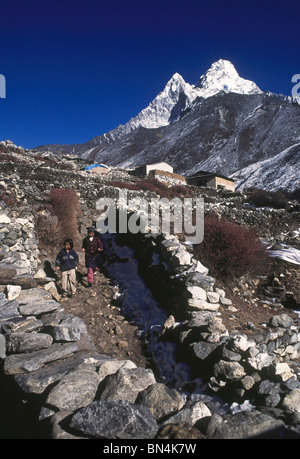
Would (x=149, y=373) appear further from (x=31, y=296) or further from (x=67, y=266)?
(x=67, y=266)

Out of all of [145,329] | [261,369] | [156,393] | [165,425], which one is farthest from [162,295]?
[165,425]

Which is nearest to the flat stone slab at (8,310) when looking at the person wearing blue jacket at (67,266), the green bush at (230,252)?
the person wearing blue jacket at (67,266)

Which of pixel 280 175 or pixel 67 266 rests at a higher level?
pixel 280 175

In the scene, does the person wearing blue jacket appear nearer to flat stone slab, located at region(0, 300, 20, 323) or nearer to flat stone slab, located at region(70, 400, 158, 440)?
flat stone slab, located at region(0, 300, 20, 323)

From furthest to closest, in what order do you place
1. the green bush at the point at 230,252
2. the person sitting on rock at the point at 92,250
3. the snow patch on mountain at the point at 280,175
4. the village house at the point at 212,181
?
1. the village house at the point at 212,181
2. the snow patch on mountain at the point at 280,175
3. the person sitting on rock at the point at 92,250
4. the green bush at the point at 230,252

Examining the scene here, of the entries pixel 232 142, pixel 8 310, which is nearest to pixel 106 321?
pixel 8 310

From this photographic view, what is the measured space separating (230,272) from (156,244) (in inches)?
95.3

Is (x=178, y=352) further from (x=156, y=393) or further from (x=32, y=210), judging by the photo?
(x=32, y=210)

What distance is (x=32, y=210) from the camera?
31.6 feet

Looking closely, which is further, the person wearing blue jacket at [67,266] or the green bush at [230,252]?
the green bush at [230,252]

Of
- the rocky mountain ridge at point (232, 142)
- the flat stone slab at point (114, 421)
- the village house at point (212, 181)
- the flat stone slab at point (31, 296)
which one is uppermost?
the rocky mountain ridge at point (232, 142)

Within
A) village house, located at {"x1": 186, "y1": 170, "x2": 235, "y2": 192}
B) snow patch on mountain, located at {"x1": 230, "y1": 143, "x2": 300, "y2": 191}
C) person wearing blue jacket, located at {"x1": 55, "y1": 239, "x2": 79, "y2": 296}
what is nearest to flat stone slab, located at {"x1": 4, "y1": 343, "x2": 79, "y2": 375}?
person wearing blue jacket, located at {"x1": 55, "y1": 239, "x2": 79, "y2": 296}

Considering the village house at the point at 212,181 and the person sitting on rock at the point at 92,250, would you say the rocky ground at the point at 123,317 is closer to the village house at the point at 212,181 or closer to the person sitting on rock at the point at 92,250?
the person sitting on rock at the point at 92,250

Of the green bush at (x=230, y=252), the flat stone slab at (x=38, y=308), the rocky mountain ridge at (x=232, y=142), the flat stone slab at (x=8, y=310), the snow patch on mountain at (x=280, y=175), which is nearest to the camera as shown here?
the flat stone slab at (x=8, y=310)
